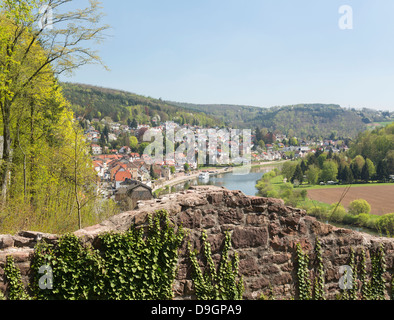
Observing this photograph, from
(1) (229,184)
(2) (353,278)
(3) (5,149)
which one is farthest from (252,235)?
(1) (229,184)

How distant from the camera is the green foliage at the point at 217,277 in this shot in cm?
509

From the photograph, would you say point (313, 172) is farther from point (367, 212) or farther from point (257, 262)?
point (257, 262)

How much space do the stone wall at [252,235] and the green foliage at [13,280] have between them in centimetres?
57

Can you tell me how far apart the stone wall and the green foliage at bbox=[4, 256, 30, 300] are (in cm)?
57

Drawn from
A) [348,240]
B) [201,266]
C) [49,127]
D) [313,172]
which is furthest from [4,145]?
[313,172]

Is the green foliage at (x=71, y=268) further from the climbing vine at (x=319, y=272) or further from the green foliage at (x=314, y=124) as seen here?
→ the green foliage at (x=314, y=124)

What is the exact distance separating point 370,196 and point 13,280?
4375 centimetres

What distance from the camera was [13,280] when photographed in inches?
169

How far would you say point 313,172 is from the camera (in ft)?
171

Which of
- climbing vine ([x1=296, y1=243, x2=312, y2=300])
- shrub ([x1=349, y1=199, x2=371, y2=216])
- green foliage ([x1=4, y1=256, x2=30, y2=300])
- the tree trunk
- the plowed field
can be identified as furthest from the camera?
the plowed field

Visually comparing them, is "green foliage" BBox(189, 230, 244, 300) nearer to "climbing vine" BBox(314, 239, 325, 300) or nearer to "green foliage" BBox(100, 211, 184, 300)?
"green foliage" BBox(100, 211, 184, 300)

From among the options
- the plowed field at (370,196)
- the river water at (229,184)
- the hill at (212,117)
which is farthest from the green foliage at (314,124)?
the plowed field at (370,196)

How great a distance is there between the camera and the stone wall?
16.6 feet

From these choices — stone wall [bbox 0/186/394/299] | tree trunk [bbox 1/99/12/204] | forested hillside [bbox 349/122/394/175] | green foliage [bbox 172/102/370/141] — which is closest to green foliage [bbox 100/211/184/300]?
stone wall [bbox 0/186/394/299]
